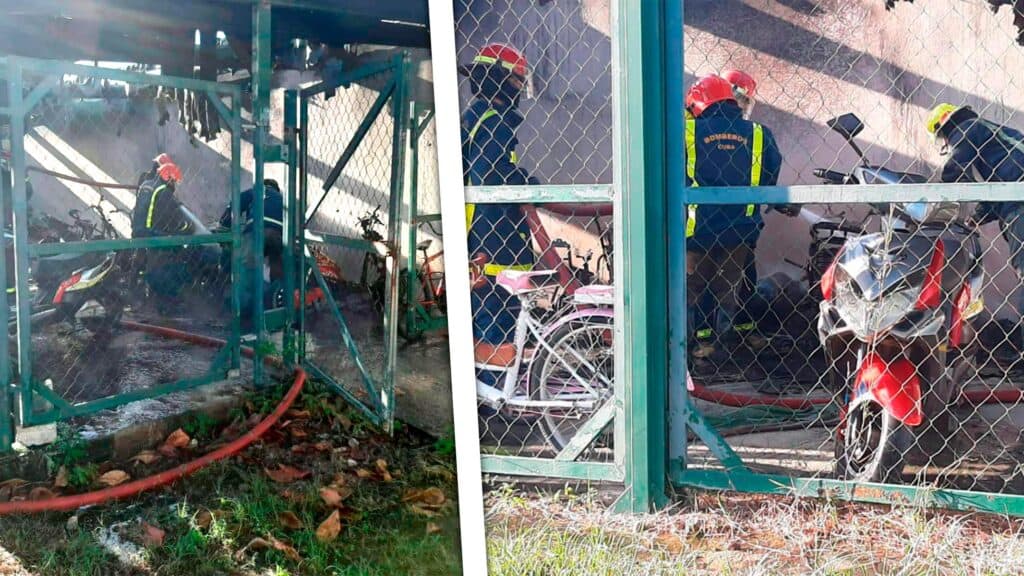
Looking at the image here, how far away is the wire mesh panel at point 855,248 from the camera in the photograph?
2.97 meters

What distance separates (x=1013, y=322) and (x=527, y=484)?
3.16 meters

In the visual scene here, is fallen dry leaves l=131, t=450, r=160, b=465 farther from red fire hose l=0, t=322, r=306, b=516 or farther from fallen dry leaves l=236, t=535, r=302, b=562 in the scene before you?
fallen dry leaves l=236, t=535, r=302, b=562

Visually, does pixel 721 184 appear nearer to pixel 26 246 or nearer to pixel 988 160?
pixel 988 160

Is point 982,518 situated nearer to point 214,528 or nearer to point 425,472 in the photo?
point 425,472

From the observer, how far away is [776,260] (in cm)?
556

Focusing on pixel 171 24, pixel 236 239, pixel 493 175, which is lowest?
pixel 236 239

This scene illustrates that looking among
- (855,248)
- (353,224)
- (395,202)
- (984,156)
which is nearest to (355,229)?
(353,224)

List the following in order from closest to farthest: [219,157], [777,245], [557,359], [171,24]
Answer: [557,359], [171,24], [777,245], [219,157]

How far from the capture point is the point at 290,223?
4.84m

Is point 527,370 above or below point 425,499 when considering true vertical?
above

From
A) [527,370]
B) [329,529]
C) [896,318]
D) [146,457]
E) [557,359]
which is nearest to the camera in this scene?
[896,318]

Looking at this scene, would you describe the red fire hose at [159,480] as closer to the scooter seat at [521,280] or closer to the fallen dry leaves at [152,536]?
the fallen dry leaves at [152,536]

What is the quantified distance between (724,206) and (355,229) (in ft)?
12.6

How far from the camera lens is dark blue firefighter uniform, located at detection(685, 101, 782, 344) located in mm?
4172
